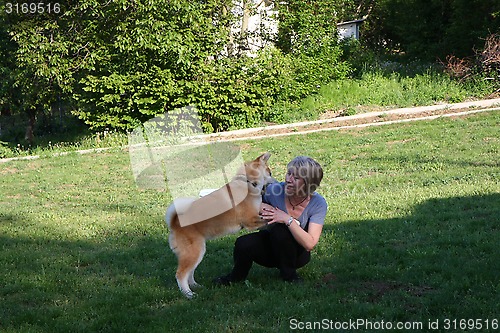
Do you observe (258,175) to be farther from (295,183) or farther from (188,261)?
(188,261)

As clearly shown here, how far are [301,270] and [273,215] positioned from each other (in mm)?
880

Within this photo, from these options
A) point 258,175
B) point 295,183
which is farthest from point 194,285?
point 295,183

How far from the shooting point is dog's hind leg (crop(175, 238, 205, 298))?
4.63 m

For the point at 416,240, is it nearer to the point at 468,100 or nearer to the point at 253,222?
the point at 253,222

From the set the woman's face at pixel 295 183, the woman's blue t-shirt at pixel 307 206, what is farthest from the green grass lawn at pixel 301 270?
the woman's face at pixel 295 183

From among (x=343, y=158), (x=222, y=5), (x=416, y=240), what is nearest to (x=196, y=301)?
(x=416, y=240)

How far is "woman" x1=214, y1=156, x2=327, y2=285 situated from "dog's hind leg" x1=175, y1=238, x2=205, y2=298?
0.35m

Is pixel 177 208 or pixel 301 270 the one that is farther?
pixel 301 270

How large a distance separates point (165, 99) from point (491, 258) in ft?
41.4

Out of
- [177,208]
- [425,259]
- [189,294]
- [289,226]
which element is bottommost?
[425,259]

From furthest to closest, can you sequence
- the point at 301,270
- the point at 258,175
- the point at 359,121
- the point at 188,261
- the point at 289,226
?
the point at 359,121, the point at 301,270, the point at 258,175, the point at 188,261, the point at 289,226

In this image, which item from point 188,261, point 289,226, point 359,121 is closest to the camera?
point 289,226

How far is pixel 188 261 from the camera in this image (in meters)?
4.64

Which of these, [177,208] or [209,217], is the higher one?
[177,208]
